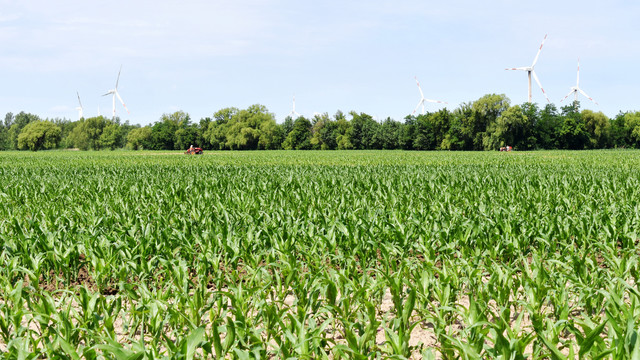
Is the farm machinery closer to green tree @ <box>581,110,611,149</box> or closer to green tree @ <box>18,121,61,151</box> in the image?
green tree @ <box>581,110,611,149</box>

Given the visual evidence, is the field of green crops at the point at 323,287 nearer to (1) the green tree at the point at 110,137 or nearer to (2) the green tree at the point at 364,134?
(2) the green tree at the point at 364,134

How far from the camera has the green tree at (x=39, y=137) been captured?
13625 cm

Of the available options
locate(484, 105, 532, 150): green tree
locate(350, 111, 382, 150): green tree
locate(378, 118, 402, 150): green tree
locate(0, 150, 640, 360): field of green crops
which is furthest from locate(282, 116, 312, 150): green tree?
locate(0, 150, 640, 360): field of green crops

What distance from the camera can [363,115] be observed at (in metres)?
135

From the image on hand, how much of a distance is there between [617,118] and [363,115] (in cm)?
6670

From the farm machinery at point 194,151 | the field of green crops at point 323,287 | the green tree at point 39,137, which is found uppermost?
the green tree at point 39,137

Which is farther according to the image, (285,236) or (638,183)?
(638,183)

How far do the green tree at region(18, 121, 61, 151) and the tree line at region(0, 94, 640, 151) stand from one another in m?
0.25

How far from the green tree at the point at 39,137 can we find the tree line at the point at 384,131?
0.83 ft

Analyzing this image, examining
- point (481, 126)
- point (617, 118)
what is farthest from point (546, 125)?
point (617, 118)

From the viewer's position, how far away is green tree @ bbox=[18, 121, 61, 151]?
13625 cm

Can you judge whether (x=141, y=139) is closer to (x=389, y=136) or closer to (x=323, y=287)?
(x=389, y=136)

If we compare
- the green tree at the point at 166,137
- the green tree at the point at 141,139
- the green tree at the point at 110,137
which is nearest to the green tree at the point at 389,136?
the green tree at the point at 166,137

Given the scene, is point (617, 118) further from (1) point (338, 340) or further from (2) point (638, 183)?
(1) point (338, 340)
